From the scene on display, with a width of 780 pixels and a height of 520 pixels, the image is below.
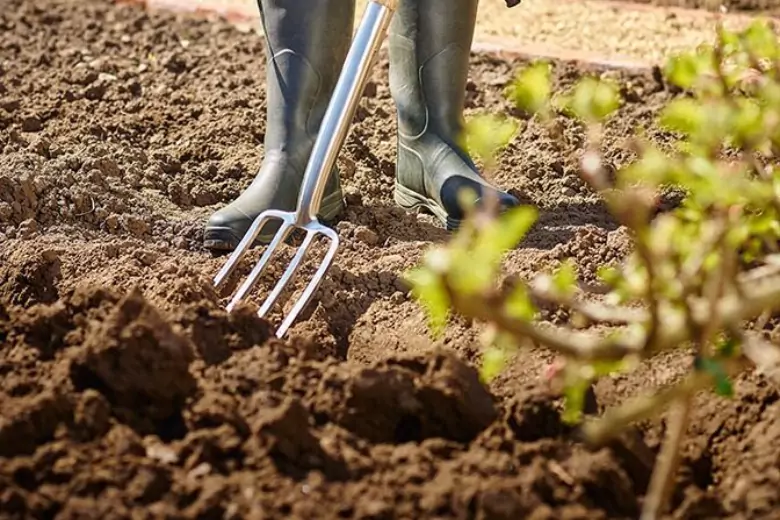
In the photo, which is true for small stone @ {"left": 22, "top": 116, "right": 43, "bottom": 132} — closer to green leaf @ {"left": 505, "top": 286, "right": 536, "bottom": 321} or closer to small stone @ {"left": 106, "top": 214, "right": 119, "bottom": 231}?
small stone @ {"left": 106, "top": 214, "right": 119, "bottom": 231}

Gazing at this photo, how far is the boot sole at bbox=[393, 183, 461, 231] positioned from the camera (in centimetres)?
334

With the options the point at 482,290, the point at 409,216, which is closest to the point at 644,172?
the point at 482,290

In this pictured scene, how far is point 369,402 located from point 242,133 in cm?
208

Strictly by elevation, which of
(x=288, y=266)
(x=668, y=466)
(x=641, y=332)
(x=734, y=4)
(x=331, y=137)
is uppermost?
(x=734, y=4)

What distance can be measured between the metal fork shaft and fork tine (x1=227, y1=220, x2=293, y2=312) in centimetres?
5

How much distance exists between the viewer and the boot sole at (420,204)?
334cm

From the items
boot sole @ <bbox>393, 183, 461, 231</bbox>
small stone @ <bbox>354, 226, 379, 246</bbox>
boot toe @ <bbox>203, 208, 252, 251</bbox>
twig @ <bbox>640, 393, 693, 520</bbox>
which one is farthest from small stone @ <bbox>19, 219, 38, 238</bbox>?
twig @ <bbox>640, 393, 693, 520</bbox>

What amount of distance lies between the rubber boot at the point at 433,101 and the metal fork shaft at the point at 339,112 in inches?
18.1

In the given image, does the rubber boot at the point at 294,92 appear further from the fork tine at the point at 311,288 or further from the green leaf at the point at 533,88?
the green leaf at the point at 533,88

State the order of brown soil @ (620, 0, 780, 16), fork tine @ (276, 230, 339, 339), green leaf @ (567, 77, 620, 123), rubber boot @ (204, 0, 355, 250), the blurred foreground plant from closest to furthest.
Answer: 1. the blurred foreground plant
2. green leaf @ (567, 77, 620, 123)
3. fork tine @ (276, 230, 339, 339)
4. rubber boot @ (204, 0, 355, 250)
5. brown soil @ (620, 0, 780, 16)

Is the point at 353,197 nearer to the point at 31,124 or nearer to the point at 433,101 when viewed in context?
the point at 433,101

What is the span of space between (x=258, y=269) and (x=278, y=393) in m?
0.78

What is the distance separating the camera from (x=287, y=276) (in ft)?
8.94

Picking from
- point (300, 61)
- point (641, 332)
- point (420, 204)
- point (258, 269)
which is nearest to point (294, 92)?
point (300, 61)
